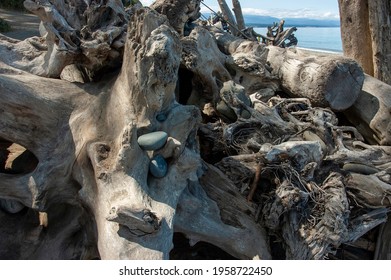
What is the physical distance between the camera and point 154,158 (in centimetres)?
199

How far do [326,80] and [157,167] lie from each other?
1582 mm

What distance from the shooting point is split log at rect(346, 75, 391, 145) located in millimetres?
2994

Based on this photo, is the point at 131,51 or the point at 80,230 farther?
the point at 80,230

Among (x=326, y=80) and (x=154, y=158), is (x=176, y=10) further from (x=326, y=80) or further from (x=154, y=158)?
(x=154, y=158)

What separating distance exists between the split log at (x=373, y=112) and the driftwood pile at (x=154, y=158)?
53 mm

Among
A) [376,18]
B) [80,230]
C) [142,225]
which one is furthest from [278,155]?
[376,18]

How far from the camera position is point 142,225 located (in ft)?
5.52

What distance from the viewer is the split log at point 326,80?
2.93 meters

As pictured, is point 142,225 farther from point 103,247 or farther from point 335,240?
point 335,240

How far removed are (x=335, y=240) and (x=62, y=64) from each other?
6.02ft

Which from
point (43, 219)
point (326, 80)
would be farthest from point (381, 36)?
point (43, 219)

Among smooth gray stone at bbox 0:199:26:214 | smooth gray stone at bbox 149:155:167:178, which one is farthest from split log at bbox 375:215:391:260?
smooth gray stone at bbox 0:199:26:214
